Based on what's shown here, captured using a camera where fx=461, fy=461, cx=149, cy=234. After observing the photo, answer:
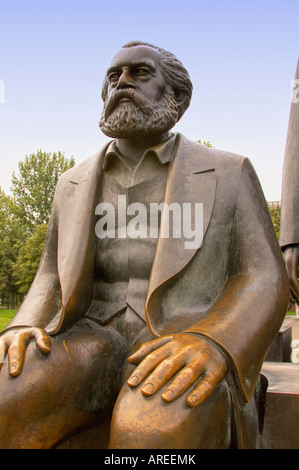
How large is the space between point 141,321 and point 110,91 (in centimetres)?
119

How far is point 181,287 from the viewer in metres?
2.12

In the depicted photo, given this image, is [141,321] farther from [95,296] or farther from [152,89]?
[152,89]

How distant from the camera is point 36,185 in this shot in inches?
1228

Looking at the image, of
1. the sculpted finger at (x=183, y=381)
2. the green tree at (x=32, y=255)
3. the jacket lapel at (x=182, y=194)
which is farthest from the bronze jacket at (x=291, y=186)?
the green tree at (x=32, y=255)

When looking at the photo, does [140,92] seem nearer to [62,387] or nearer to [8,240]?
[62,387]

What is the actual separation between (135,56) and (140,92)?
0.19 metres

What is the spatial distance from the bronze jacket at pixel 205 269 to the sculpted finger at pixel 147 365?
0.18 meters

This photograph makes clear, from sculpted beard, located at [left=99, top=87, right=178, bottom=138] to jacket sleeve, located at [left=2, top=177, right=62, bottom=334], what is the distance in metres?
0.56

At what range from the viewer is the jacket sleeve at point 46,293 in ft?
7.44

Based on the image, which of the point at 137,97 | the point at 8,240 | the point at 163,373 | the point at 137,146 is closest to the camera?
the point at 163,373

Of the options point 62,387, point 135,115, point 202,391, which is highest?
point 135,115

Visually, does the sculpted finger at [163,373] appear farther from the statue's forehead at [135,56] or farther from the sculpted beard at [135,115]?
the statue's forehead at [135,56]

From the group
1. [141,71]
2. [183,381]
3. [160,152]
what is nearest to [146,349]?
[183,381]
